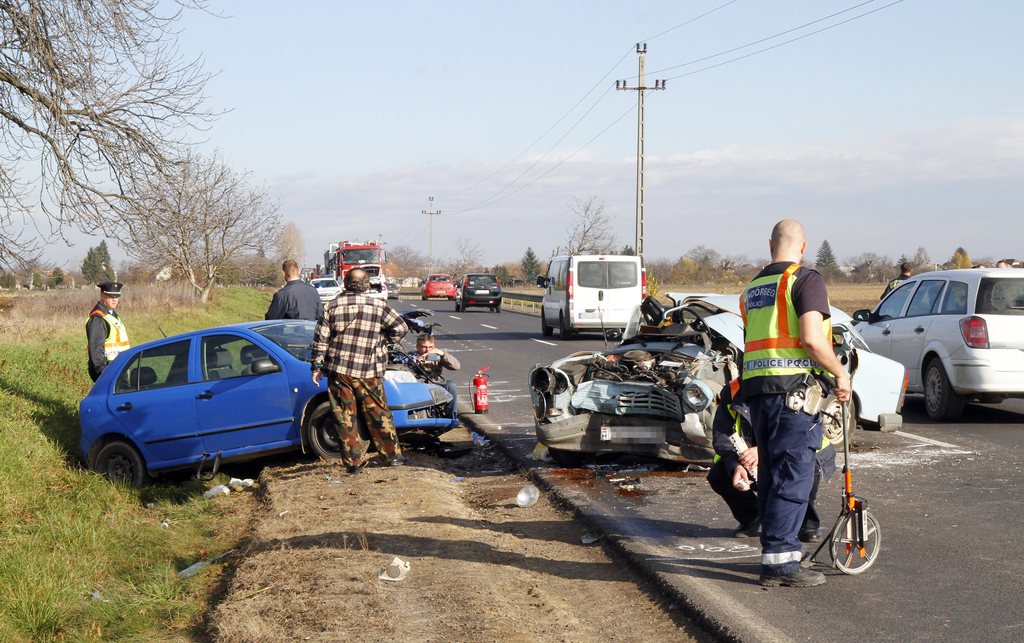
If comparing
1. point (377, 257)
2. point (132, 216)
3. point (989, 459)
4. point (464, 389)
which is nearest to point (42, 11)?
point (132, 216)

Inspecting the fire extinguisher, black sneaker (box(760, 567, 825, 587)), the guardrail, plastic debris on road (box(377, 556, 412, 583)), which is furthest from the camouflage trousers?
the guardrail

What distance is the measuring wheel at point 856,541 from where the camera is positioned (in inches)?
203

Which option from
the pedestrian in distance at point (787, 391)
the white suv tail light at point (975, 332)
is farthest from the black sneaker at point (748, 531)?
the white suv tail light at point (975, 332)

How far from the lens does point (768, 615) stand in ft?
15.6

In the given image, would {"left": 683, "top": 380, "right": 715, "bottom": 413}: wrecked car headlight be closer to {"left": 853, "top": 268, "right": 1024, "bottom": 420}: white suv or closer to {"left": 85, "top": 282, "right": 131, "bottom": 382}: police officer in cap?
{"left": 853, "top": 268, "right": 1024, "bottom": 420}: white suv

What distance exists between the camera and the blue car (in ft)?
30.1

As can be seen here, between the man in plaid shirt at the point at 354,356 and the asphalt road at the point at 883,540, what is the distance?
1.56m

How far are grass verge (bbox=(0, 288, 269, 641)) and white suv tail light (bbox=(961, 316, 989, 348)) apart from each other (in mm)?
7414

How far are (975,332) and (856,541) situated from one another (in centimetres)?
636

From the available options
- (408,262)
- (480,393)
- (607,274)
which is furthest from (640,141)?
(408,262)

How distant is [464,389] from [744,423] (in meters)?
9.79

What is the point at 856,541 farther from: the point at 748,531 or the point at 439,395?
the point at 439,395

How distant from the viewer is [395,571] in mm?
5594

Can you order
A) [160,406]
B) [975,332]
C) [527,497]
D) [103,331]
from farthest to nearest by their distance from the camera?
[975,332]
[103,331]
[160,406]
[527,497]
